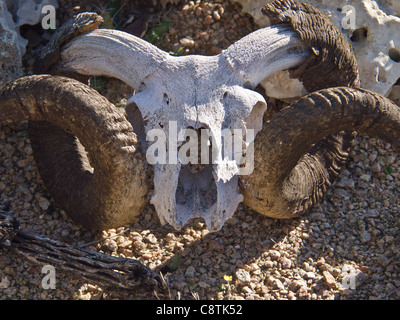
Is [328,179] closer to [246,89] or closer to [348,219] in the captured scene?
[348,219]

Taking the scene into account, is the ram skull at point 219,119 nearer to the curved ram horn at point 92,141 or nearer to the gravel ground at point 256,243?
the curved ram horn at point 92,141

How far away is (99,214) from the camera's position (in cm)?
344

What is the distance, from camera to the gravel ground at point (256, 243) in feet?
11.1

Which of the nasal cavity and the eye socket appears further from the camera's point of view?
the eye socket

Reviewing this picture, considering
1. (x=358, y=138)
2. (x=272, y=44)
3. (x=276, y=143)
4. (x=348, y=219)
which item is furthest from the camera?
(x=358, y=138)

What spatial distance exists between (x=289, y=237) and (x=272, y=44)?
1.30 m

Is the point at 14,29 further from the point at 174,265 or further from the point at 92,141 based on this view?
the point at 174,265

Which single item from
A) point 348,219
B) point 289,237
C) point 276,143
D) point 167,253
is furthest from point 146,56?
point 348,219

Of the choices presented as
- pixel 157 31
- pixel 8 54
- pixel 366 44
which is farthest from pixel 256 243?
pixel 8 54

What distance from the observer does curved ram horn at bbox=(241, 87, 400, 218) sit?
314 cm

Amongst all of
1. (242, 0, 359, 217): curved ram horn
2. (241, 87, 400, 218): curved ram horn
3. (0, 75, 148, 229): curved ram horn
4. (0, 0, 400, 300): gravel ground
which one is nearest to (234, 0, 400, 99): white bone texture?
(242, 0, 359, 217): curved ram horn

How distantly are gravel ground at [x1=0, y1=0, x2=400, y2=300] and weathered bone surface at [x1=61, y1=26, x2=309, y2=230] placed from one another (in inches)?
19.0

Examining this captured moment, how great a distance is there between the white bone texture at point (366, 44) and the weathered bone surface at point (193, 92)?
610mm

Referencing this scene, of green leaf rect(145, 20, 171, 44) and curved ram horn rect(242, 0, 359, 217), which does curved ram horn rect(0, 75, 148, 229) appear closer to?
curved ram horn rect(242, 0, 359, 217)
